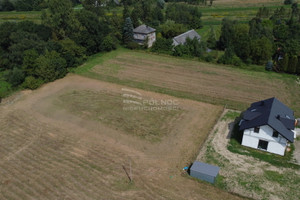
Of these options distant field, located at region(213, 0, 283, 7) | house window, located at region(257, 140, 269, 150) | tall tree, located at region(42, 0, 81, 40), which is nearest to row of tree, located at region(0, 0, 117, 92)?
tall tree, located at region(42, 0, 81, 40)

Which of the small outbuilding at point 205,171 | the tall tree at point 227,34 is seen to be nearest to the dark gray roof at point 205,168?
the small outbuilding at point 205,171

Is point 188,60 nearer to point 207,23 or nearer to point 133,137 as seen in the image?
point 133,137

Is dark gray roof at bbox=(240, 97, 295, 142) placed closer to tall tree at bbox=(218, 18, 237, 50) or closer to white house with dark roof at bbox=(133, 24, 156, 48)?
tall tree at bbox=(218, 18, 237, 50)

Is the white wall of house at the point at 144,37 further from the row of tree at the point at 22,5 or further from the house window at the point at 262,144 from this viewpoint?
the row of tree at the point at 22,5

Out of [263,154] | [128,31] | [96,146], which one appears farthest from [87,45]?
[263,154]

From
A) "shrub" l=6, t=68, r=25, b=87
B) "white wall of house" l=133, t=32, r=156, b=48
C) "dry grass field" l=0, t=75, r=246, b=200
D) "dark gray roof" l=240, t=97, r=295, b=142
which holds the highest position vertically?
"white wall of house" l=133, t=32, r=156, b=48

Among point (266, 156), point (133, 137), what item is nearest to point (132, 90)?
point (133, 137)

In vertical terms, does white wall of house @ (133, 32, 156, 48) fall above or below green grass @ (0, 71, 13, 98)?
above
